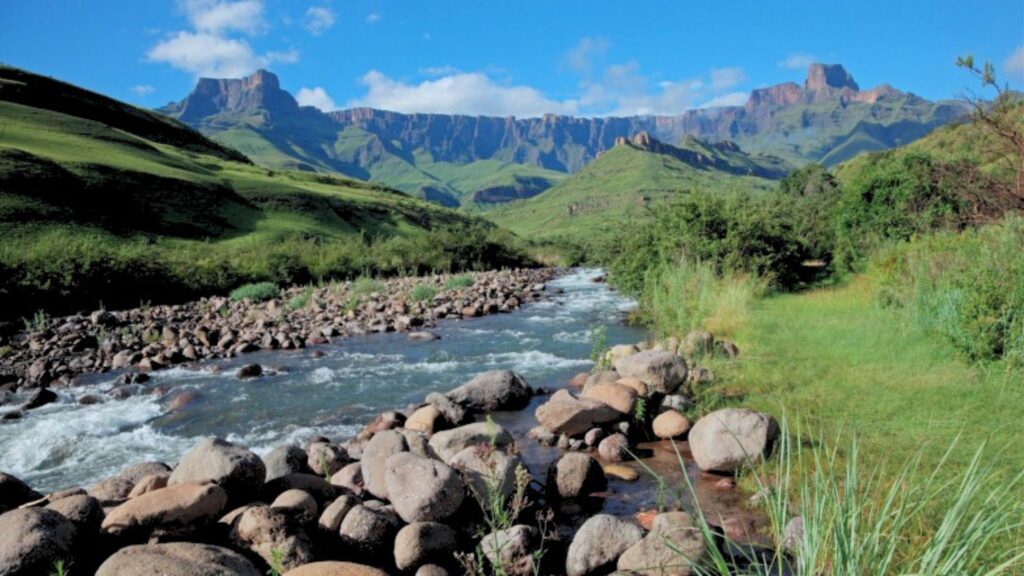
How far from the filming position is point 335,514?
558cm

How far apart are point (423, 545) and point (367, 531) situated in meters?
0.57

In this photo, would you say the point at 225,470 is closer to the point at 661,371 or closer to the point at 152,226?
the point at 661,371

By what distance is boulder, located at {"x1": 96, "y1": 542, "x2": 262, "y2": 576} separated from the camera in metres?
4.30

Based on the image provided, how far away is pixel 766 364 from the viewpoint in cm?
993

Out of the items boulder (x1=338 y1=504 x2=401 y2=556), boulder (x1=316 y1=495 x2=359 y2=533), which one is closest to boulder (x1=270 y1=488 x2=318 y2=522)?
boulder (x1=316 y1=495 x2=359 y2=533)

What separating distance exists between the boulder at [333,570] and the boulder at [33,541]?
1807mm

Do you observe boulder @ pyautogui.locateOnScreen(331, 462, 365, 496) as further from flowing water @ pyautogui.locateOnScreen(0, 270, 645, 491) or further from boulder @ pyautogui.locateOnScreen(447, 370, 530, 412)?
boulder @ pyautogui.locateOnScreen(447, 370, 530, 412)

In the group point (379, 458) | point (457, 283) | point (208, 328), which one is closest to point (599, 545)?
point (379, 458)

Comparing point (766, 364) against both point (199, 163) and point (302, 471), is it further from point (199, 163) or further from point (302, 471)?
point (199, 163)

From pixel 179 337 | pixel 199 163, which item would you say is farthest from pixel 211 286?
pixel 199 163

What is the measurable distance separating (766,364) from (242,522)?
8.10 meters

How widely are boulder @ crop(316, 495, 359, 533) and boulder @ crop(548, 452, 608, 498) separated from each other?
2134mm

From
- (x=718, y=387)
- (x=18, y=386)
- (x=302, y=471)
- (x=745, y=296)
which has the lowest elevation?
(x=18, y=386)

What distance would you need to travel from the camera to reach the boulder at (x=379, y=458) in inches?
248
